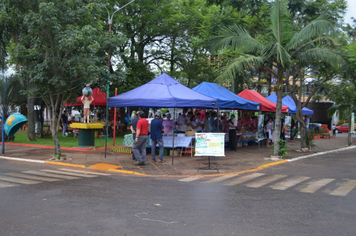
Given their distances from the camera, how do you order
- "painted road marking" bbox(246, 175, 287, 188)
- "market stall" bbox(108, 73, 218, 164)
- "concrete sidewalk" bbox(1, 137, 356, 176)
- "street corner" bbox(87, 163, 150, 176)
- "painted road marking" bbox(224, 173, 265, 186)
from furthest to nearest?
"market stall" bbox(108, 73, 218, 164), "concrete sidewalk" bbox(1, 137, 356, 176), "street corner" bbox(87, 163, 150, 176), "painted road marking" bbox(224, 173, 265, 186), "painted road marking" bbox(246, 175, 287, 188)

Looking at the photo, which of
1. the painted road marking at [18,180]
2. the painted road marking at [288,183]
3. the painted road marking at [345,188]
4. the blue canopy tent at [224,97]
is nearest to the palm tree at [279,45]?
the blue canopy tent at [224,97]

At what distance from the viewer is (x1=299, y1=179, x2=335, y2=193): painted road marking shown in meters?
9.13

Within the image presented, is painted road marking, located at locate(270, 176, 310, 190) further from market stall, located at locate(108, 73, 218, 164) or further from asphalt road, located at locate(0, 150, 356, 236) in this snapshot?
market stall, located at locate(108, 73, 218, 164)

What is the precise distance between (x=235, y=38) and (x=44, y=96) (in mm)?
8511

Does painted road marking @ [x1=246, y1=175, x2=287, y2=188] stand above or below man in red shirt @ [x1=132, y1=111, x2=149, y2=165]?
below

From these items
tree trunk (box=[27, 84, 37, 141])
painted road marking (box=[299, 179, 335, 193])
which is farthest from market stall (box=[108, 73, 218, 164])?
tree trunk (box=[27, 84, 37, 141])

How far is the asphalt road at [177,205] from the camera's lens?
579 centimetres

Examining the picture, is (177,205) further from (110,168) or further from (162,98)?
(162,98)

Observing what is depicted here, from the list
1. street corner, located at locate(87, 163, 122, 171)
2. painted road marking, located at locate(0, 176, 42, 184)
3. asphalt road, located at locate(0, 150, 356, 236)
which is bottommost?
asphalt road, located at locate(0, 150, 356, 236)

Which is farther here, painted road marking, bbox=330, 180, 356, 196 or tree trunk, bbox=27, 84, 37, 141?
tree trunk, bbox=27, 84, 37, 141

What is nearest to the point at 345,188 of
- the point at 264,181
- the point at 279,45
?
the point at 264,181

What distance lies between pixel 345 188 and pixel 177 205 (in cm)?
497

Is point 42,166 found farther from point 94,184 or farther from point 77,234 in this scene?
point 77,234

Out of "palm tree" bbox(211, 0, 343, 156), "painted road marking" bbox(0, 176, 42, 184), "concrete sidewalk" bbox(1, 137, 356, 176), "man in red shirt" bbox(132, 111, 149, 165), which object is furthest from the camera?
"palm tree" bbox(211, 0, 343, 156)
